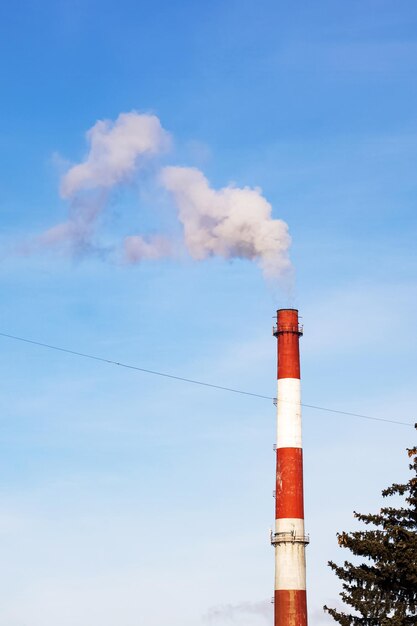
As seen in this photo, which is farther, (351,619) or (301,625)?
(301,625)

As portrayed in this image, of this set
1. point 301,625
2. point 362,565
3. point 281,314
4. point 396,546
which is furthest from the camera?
point 281,314

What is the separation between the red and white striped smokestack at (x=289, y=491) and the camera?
183 feet

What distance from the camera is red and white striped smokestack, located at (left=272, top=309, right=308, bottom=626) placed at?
183 ft

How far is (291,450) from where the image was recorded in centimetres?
5734

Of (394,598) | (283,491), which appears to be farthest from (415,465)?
(283,491)

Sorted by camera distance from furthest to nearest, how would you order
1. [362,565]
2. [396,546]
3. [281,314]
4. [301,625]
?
[281,314] < [301,625] < [362,565] < [396,546]

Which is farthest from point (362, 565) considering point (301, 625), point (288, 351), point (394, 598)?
point (288, 351)

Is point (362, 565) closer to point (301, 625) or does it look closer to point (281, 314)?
point (301, 625)

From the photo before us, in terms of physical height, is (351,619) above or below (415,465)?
below

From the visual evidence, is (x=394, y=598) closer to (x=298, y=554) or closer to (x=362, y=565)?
(x=362, y=565)

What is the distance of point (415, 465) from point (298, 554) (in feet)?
53.9

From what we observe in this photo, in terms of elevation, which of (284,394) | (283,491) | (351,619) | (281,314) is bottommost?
(351,619)

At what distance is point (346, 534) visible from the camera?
43.6m

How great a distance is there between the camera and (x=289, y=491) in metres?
56.4
